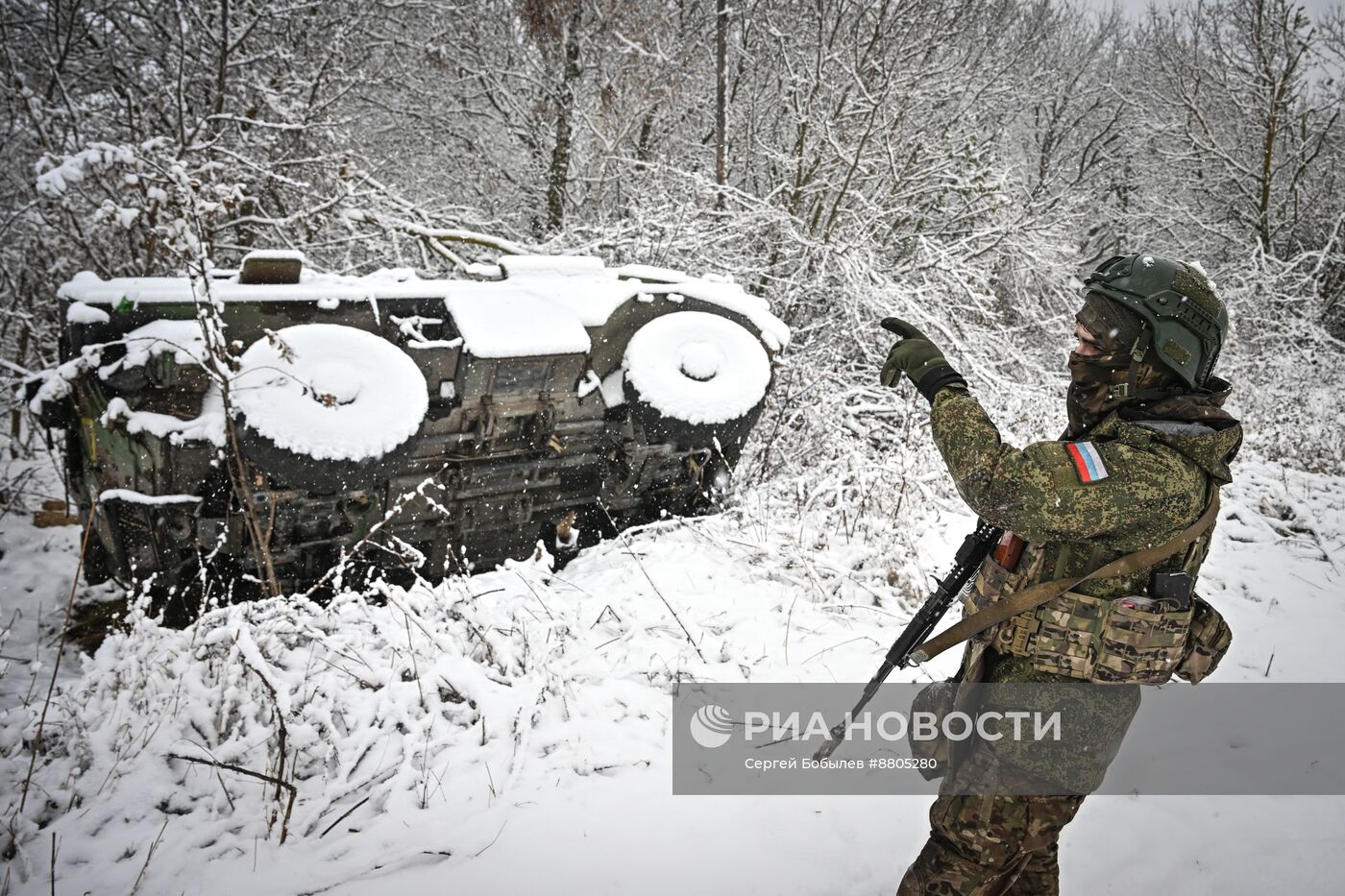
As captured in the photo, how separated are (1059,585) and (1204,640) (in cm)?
48

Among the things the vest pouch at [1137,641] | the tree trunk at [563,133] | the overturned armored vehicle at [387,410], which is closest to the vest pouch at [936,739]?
the vest pouch at [1137,641]

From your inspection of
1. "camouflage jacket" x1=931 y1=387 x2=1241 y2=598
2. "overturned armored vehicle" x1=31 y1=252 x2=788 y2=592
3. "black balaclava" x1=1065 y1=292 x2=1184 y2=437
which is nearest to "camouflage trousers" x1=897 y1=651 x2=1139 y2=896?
"camouflage jacket" x1=931 y1=387 x2=1241 y2=598

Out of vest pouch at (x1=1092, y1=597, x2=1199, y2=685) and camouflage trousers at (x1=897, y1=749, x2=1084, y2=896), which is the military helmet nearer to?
vest pouch at (x1=1092, y1=597, x2=1199, y2=685)

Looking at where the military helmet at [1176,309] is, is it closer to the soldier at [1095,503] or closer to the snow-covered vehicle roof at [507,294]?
the soldier at [1095,503]

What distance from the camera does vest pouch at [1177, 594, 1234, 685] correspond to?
77.3 inches

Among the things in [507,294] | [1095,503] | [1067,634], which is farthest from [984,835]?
[507,294]

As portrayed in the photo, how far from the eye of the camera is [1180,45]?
14781 millimetres

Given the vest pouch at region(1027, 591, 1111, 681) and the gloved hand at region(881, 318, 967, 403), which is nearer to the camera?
the vest pouch at region(1027, 591, 1111, 681)

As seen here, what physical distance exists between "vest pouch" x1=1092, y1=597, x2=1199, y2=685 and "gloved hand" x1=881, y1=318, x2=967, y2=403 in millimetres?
656

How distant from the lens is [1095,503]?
5.53 feet

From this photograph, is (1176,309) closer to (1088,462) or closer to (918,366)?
(1088,462)

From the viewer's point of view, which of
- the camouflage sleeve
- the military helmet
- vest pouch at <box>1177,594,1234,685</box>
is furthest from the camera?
vest pouch at <box>1177,594,1234,685</box>

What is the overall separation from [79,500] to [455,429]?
6.47 feet

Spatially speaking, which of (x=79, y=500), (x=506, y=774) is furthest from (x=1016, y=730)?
(x=79, y=500)
